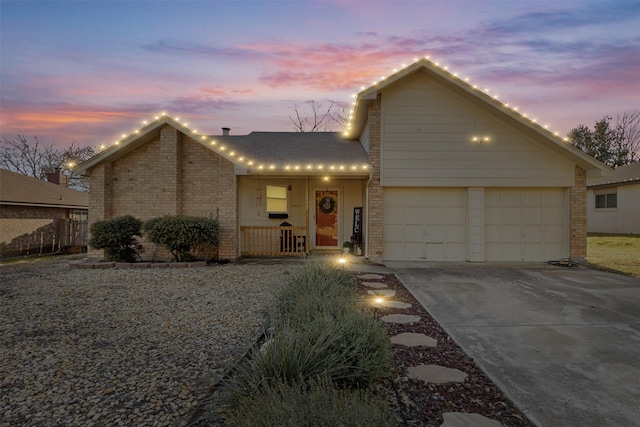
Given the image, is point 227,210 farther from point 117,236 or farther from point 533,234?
point 533,234

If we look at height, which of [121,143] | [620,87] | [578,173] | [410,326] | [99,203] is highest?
[620,87]

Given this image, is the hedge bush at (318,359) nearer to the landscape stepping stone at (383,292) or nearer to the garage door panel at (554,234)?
the landscape stepping stone at (383,292)

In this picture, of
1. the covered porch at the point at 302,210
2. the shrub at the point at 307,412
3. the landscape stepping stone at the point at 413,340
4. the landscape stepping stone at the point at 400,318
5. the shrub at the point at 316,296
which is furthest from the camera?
the covered porch at the point at 302,210

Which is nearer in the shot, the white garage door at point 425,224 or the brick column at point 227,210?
the white garage door at point 425,224

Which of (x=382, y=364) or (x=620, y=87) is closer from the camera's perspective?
(x=382, y=364)

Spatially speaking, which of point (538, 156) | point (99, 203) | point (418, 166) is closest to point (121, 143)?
point (99, 203)

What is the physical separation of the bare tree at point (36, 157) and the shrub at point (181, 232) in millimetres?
25115

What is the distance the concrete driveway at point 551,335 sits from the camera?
259 cm

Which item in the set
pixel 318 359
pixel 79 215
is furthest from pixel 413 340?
pixel 79 215

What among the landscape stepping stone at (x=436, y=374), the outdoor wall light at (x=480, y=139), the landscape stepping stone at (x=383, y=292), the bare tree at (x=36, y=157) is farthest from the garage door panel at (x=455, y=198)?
the bare tree at (x=36, y=157)

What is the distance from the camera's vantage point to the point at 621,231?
2036cm

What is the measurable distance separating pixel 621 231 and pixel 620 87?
1051cm

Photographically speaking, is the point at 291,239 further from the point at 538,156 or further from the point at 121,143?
the point at 538,156

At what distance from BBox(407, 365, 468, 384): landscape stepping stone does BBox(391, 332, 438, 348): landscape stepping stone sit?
56 cm
